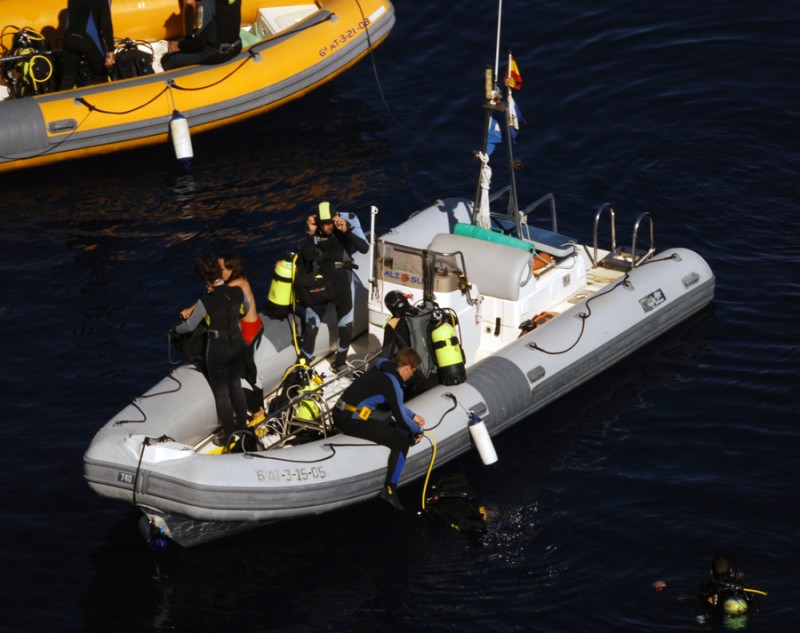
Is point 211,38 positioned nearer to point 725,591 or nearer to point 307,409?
point 307,409

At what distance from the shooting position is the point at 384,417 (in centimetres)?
1140

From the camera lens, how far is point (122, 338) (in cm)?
1412

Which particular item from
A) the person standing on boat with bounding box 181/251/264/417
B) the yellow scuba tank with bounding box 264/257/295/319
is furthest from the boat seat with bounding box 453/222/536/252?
the person standing on boat with bounding box 181/251/264/417

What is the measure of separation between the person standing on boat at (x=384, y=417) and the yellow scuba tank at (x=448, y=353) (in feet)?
1.79

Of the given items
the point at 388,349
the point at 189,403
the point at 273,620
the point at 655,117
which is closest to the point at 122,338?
the point at 189,403

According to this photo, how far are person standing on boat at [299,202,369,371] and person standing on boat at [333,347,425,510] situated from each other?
1.15 meters

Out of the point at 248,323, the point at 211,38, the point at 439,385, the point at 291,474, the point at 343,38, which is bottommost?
the point at 439,385

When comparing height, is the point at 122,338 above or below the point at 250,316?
below

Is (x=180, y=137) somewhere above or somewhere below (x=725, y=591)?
above

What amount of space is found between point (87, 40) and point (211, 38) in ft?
5.12

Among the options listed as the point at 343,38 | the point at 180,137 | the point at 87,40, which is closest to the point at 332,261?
the point at 180,137

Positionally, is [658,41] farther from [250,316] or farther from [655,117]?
[250,316]

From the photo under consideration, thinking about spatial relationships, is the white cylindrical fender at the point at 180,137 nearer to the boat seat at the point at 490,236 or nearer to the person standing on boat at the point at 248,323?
the boat seat at the point at 490,236

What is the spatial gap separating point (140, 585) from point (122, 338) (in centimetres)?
374
